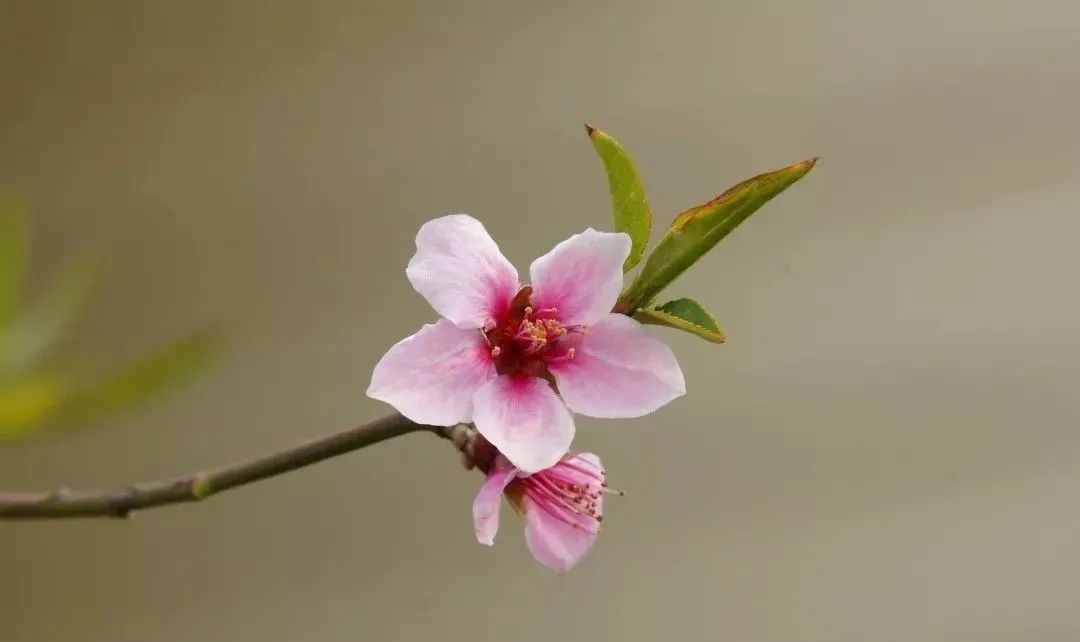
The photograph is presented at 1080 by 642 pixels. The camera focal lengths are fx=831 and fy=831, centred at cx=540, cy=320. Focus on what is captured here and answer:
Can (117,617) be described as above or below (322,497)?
below

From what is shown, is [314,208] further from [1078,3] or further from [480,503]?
[1078,3]

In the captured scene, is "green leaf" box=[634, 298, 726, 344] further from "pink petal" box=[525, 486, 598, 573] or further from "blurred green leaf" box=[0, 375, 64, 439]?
"blurred green leaf" box=[0, 375, 64, 439]

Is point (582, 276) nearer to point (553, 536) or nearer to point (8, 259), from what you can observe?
point (553, 536)

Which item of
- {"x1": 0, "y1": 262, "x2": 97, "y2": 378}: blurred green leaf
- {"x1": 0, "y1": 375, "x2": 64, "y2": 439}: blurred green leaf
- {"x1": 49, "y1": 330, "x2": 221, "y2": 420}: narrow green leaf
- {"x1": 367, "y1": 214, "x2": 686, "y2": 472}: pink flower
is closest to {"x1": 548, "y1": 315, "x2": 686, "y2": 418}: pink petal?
{"x1": 367, "y1": 214, "x2": 686, "y2": 472}: pink flower

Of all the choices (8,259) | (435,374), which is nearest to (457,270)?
(435,374)

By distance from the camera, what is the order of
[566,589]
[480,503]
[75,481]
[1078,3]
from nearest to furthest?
[480,503] → [1078,3] → [566,589] → [75,481]

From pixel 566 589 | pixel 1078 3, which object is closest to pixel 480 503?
pixel 566 589
